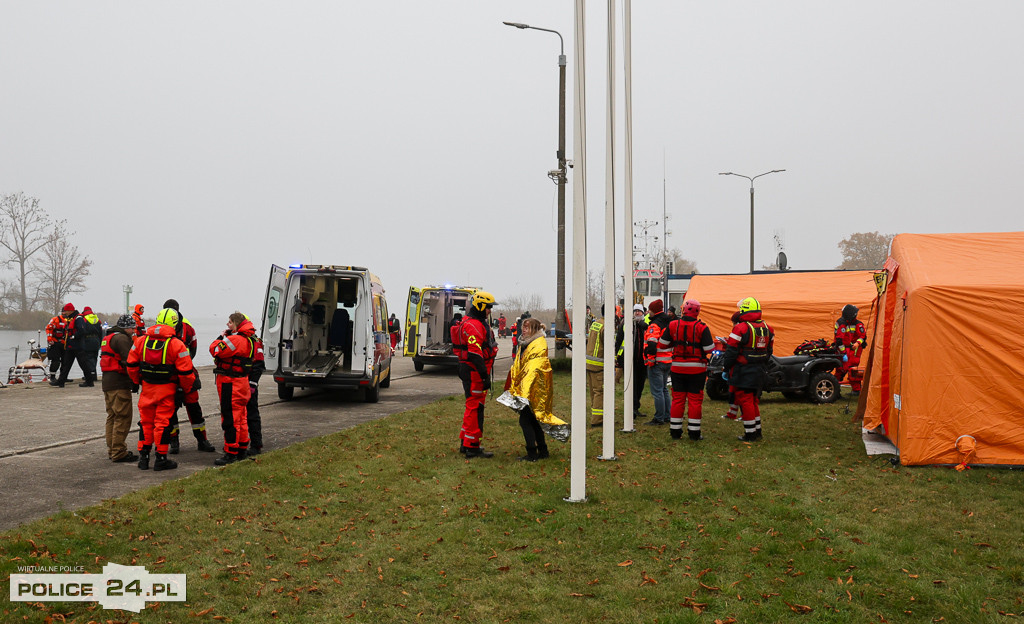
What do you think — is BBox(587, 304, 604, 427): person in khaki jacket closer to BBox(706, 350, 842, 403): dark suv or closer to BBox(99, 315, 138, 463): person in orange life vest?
BBox(706, 350, 842, 403): dark suv

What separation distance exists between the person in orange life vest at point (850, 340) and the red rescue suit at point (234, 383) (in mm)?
11837

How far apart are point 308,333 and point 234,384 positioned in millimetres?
7439

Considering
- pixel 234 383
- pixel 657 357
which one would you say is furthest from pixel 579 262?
pixel 657 357

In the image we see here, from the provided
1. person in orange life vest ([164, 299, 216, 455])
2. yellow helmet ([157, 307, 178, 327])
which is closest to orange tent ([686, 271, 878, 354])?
person in orange life vest ([164, 299, 216, 455])

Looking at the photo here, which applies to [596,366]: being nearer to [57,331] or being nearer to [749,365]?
[749,365]

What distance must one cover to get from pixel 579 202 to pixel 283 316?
8.57 meters

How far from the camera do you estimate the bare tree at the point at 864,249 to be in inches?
3081

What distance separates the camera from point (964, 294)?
318 inches

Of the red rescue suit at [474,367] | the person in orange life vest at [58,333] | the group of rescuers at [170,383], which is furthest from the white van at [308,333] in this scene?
the person in orange life vest at [58,333]

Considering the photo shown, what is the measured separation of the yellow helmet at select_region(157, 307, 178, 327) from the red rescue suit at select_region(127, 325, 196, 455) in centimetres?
11

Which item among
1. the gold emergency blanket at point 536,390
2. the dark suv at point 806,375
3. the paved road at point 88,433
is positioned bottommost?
the paved road at point 88,433

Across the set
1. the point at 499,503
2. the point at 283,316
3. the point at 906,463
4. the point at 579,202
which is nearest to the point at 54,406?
the point at 283,316

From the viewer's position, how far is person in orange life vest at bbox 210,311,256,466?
27.9ft

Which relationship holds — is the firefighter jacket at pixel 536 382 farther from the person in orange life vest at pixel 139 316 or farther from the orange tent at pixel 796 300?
the orange tent at pixel 796 300
